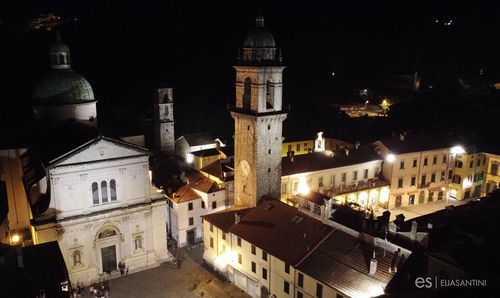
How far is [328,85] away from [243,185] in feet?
165

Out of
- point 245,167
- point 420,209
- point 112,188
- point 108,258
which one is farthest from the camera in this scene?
point 420,209

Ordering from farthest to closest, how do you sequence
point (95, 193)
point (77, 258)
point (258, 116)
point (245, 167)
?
point (245, 167) < point (258, 116) < point (95, 193) < point (77, 258)

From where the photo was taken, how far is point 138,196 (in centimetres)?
3042

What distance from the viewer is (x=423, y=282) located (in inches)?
765

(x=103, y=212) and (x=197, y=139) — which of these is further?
(x=197, y=139)

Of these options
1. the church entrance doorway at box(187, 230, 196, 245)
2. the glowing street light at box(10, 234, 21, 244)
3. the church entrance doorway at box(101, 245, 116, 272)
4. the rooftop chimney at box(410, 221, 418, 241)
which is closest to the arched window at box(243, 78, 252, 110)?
the church entrance doorway at box(187, 230, 196, 245)

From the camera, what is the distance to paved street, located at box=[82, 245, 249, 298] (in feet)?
91.9

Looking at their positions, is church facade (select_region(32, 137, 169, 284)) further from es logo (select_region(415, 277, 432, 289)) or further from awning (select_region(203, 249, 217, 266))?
es logo (select_region(415, 277, 432, 289))

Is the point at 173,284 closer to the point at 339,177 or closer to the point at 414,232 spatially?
the point at 414,232

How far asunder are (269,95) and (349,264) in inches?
560


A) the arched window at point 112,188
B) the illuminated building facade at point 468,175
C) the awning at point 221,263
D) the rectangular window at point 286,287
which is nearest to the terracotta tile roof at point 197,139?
the arched window at point 112,188

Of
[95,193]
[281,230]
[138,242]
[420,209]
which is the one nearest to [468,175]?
[420,209]

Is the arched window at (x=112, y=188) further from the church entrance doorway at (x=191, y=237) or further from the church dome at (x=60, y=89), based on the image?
the church entrance doorway at (x=191, y=237)

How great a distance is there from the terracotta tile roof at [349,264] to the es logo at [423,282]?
5.36 feet
